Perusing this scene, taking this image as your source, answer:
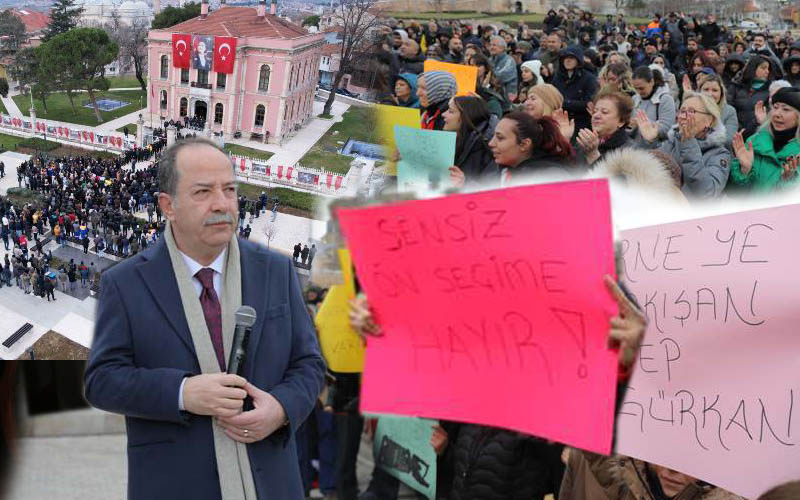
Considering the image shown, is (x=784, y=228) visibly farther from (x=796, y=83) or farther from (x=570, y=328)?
(x=796, y=83)

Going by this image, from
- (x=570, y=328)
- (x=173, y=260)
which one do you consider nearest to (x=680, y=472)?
(x=570, y=328)

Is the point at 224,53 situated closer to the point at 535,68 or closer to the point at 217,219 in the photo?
the point at 217,219

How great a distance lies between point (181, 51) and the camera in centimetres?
390

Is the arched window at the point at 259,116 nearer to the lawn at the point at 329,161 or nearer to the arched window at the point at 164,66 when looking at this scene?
the lawn at the point at 329,161

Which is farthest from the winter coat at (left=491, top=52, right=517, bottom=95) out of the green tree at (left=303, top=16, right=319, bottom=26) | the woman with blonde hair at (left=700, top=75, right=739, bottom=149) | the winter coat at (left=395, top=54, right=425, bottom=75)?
the green tree at (left=303, top=16, right=319, bottom=26)

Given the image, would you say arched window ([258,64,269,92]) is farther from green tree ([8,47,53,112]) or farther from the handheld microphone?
the handheld microphone

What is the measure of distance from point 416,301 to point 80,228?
2.78 metres

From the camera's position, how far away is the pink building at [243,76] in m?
3.85

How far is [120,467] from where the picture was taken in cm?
419

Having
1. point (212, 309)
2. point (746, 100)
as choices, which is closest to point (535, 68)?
point (746, 100)

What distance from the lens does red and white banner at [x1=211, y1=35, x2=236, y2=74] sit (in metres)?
3.87

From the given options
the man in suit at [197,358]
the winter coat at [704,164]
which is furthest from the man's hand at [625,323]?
the winter coat at [704,164]

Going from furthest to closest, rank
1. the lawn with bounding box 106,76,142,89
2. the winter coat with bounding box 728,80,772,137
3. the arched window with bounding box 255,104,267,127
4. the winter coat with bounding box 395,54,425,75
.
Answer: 1. the winter coat with bounding box 395,54,425,75
2. the winter coat with bounding box 728,80,772,137
3. the arched window with bounding box 255,104,267,127
4. the lawn with bounding box 106,76,142,89

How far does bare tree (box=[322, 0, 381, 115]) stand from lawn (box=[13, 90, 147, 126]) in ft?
3.46
